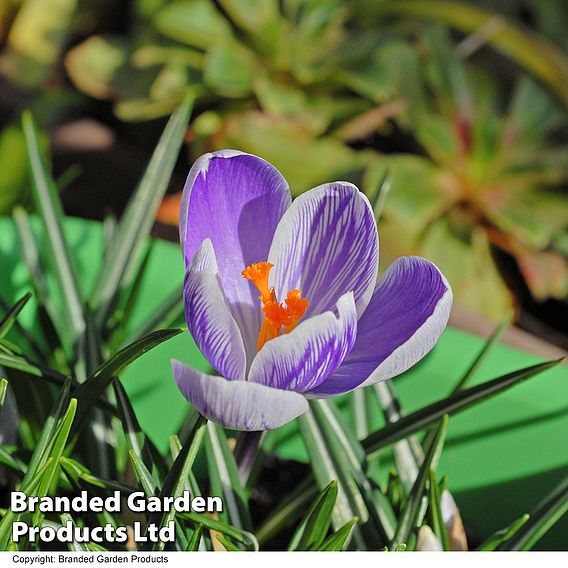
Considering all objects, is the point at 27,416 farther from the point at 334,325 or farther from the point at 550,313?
the point at 550,313

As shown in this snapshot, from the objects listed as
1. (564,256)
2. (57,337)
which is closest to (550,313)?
(564,256)

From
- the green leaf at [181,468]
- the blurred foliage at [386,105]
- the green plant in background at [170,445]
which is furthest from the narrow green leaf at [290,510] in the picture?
the blurred foliage at [386,105]

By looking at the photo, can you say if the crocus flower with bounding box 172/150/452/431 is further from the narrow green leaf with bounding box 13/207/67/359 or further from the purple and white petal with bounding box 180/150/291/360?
the narrow green leaf with bounding box 13/207/67/359

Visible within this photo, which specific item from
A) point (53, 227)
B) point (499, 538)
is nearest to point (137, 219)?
point (53, 227)

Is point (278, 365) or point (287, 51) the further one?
point (287, 51)

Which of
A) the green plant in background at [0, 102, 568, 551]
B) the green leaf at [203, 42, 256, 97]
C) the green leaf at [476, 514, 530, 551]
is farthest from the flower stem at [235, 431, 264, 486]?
the green leaf at [203, 42, 256, 97]

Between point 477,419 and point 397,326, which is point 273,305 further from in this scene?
point 477,419

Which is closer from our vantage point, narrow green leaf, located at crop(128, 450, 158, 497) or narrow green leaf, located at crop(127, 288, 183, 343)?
narrow green leaf, located at crop(128, 450, 158, 497)
